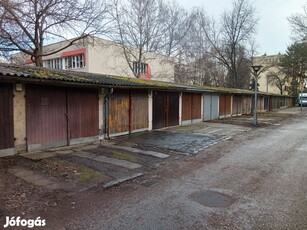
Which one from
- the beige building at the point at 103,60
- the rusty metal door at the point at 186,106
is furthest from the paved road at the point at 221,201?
the beige building at the point at 103,60

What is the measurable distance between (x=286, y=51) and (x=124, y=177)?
179 ft

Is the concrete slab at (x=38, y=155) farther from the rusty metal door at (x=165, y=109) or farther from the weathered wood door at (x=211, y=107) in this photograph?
the weathered wood door at (x=211, y=107)

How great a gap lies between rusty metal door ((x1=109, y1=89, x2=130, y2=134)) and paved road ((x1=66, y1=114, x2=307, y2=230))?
16.4ft

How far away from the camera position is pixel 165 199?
433cm

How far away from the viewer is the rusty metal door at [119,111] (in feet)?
33.9

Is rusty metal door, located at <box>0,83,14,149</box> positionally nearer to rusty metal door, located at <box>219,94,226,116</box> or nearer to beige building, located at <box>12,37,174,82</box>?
rusty metal door, located at <box>219,94,226,116</box>

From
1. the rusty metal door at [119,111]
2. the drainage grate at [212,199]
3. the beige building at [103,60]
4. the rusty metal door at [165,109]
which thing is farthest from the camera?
the beige building at [103,60]

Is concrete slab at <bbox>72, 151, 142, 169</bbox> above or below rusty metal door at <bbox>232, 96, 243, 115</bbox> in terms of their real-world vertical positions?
below

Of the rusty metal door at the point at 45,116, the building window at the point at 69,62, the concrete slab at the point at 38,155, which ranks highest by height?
the building window at the point at 69,62

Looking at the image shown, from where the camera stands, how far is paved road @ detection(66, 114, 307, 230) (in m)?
3.47

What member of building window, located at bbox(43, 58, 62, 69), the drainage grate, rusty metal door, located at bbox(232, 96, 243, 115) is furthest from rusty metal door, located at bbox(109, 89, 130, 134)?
building window, located at bbox(43, 58, 62, 69)

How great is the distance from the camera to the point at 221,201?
4.27 meters

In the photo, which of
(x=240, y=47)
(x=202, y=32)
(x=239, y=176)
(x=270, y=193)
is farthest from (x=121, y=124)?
(x=240, y=47)

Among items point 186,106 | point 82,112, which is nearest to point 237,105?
point 186,106
